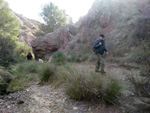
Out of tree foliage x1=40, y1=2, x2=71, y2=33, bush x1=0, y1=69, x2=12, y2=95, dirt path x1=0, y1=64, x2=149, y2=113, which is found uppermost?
tree foliage x1=40, y1=2, x2=71, y2=33

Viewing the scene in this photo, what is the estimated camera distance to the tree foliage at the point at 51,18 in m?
25.3

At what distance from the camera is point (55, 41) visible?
53.8 ft

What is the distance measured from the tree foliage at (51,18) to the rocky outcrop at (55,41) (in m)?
9.14

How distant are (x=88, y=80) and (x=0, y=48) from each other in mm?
11164

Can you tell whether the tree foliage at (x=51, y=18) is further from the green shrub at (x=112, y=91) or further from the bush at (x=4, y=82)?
the green shrub at (x=112, y=91)

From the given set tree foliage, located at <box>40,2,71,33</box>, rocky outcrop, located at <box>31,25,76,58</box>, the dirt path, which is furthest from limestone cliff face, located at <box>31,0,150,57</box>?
tree foliage, located at <box>40,2,71,33</box>

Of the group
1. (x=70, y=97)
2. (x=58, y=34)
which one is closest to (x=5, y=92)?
(x=70, y=97)

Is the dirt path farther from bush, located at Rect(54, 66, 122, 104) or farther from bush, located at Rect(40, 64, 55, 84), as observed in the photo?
bush, located at Rect(40, 64, 55, 84)

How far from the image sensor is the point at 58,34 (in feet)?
54.7

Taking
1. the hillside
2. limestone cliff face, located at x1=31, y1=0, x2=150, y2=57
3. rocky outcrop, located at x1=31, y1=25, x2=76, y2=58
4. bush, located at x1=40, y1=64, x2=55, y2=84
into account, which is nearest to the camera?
bush, located at x1=40, y1=64, x2=55, y2=84

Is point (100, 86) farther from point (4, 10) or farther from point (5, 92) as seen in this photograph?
point (4, 10)

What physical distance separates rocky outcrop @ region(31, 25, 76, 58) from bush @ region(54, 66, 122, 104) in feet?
40.8

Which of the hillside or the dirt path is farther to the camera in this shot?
the hillside

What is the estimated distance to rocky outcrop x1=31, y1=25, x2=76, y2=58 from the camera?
1587 cm
